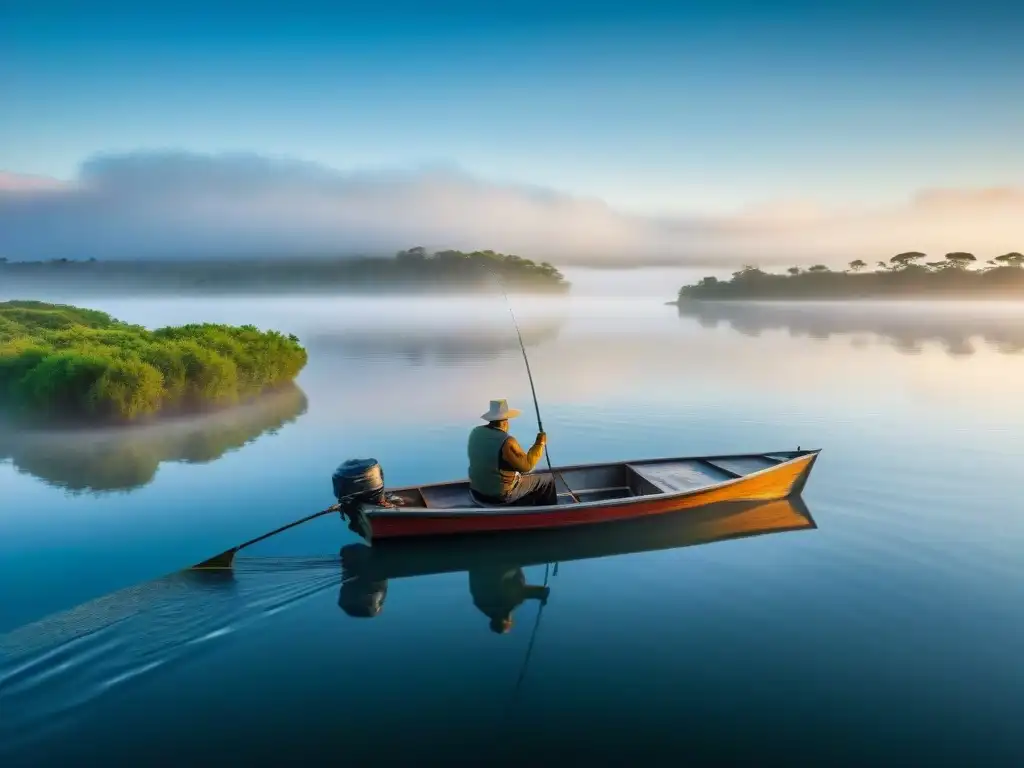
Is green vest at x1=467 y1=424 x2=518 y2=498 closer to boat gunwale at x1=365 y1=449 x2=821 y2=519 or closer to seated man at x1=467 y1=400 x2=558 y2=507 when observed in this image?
seated man at x1=467 y1=400 x2=558 y2=507

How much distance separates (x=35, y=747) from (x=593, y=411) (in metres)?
19.2

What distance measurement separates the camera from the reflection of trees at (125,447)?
600 inches

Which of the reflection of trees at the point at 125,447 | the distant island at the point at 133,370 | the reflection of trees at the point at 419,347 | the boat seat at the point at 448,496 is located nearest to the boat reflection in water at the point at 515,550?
the boat seat at the point at 448,496

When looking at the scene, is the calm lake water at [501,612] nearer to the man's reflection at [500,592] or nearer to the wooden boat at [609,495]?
the man's reflection at [500,592]

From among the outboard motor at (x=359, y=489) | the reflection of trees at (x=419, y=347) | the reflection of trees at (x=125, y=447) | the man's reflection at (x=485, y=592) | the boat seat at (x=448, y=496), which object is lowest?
the reflection of trees at (x=419, y=347)

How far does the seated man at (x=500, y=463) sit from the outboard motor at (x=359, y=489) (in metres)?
1.67

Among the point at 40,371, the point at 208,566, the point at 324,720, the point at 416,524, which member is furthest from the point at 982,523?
the point at 40,371

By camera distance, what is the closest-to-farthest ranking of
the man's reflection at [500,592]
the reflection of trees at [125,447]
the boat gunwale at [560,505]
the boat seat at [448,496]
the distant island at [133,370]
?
the man's reflection at [500,592] → the boat gunwale at [560,505] → the boat seat at [448,496] → the reflection of trees at [125,447] → the distant island at [133,370]

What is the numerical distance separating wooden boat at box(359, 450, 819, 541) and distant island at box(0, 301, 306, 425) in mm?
13267

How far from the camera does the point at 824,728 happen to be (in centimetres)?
657

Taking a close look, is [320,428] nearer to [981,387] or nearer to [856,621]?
[856,621]

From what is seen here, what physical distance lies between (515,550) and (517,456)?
61.8 inches

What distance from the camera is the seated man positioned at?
35.8 feet

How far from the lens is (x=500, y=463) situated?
1098 cm
